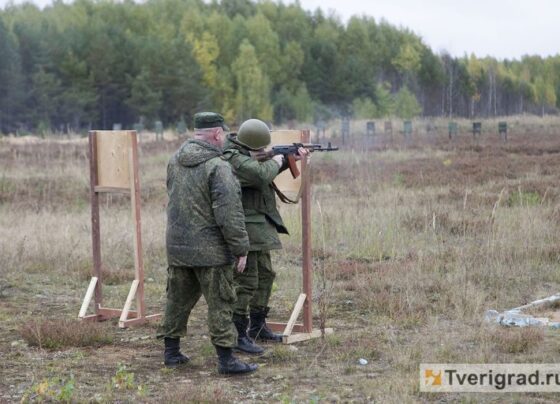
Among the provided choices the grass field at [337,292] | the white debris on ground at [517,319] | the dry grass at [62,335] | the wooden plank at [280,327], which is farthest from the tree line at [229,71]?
the dry grass at [62,335]

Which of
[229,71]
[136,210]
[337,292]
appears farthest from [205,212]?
[229,71]

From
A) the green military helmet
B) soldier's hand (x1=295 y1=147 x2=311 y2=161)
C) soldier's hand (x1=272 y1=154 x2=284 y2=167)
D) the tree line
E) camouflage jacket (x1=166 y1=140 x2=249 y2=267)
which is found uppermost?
the tree line

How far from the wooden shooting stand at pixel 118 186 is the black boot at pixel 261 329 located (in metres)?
1.35

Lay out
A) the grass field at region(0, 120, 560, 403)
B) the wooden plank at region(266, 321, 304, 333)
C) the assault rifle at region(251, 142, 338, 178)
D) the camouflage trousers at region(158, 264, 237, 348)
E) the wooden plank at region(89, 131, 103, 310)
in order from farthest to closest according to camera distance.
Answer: the wooden plank at region(89, 131, 103, 310) < the wooden plank at region(266, 321, 304, 333) < the assault rifle at region(251, 142, 338, 178) < the camouflage trousers at region(158, 264, 237, 348) < the grass field at region(0, 120, 560, 403)

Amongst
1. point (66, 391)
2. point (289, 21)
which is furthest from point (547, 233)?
point (289, 21)

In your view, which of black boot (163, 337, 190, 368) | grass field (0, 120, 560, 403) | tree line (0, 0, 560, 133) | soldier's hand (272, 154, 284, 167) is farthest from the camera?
tree line (0, 0, 560, 133)

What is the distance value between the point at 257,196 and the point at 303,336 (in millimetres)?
1347

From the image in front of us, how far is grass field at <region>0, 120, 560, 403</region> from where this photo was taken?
20.9ft

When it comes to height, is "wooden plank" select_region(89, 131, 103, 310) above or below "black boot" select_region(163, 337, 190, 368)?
above

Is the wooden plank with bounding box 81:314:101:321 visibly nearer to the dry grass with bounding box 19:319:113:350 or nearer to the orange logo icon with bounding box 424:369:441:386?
the dry grass with bounding box 19:319:113:350

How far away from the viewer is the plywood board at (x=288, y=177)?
25.4 feet

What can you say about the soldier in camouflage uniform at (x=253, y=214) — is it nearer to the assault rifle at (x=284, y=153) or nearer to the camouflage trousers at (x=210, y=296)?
the assault rifle at (x=284, y=153)

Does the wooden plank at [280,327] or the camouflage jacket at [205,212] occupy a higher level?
the camouflage jacket at [205,212]

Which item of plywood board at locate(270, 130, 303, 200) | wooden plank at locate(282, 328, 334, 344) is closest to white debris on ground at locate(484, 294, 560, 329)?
wooden plank at locate(282, 328, 334, 344)
